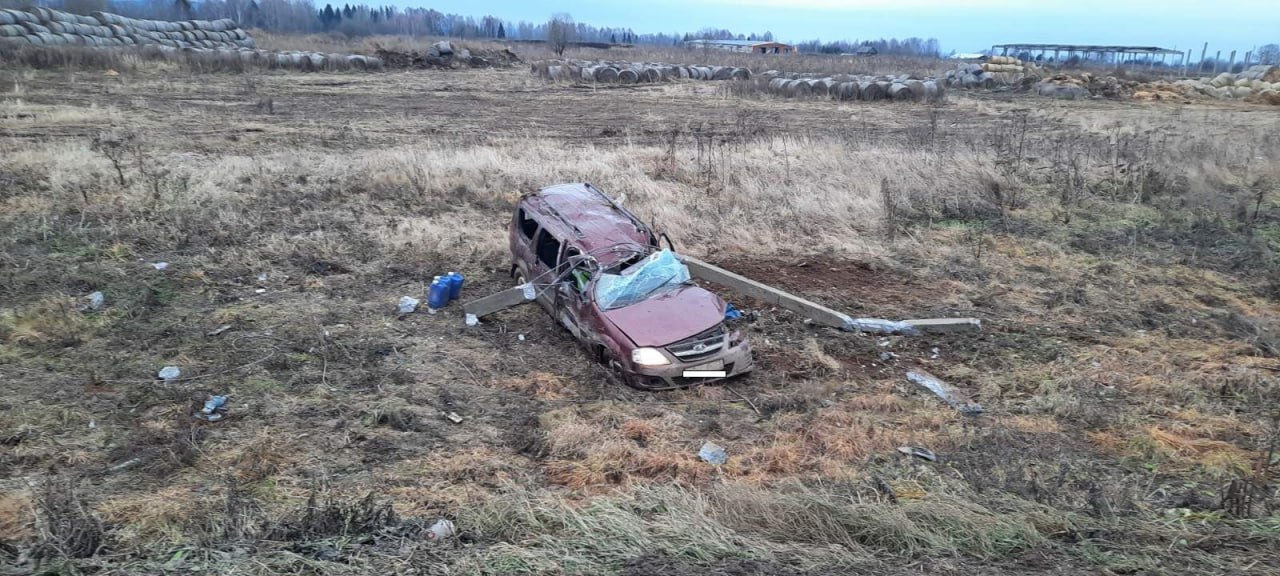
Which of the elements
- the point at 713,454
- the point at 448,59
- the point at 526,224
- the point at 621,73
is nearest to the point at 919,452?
the point at 713,454

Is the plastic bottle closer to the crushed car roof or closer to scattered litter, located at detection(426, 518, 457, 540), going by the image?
the crushed car roof

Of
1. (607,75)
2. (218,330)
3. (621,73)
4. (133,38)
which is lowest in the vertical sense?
(218,330)

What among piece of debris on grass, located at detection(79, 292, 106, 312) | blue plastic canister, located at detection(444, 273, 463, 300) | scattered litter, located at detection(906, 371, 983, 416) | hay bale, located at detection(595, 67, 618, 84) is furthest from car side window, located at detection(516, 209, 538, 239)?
hay bale, located at detection(595, 67, 618, 84)

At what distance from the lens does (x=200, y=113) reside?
67.8ft

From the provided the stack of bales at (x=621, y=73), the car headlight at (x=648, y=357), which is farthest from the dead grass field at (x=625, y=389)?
the stack of bales at (x=621, y=73)

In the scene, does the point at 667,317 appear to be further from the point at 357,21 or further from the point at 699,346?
the point at 357,21

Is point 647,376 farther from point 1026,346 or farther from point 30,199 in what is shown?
point 30,199

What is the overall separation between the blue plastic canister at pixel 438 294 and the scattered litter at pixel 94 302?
367 cm

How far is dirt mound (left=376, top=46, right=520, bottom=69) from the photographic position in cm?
4122

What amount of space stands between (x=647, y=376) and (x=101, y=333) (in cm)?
586

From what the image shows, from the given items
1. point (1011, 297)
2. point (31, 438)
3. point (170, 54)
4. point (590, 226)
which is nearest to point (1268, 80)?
point (1011, 297)

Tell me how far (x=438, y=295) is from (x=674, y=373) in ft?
11.3

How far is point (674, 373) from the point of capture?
7.05 meters

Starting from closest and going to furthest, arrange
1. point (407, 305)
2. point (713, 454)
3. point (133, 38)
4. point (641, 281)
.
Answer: point (713, 454)
point (641, 281)
point (407, 305)
point (133, 38)
